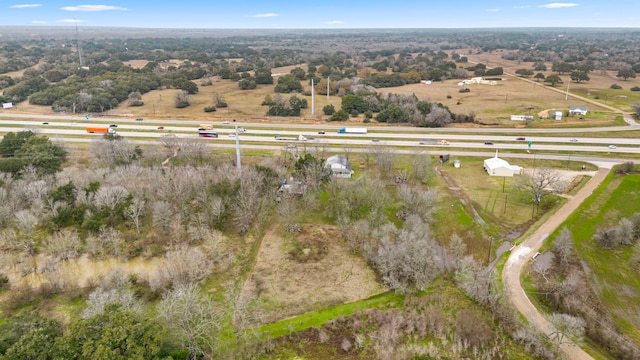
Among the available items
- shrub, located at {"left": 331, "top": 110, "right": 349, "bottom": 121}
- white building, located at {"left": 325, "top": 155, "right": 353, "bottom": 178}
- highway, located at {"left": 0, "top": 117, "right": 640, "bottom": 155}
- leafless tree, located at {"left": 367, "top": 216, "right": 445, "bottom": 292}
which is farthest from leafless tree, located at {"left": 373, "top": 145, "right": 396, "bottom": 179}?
shrub, located at {"left": 331, "top": 110, "right": 349, "bottom": 121}

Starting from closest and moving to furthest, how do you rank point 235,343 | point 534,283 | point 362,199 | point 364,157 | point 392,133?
point 235,343
point 534,283
point 362,199
point 364,157
point 392,133

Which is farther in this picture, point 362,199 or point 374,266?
point 362,199

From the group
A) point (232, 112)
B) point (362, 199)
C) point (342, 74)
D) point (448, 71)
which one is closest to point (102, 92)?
point (232, 112)

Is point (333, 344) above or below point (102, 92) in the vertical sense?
below

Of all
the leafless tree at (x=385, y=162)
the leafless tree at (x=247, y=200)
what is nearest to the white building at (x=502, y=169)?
the leafless tree at (x=385, y=162)

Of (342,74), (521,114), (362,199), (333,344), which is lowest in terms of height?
(333,344)

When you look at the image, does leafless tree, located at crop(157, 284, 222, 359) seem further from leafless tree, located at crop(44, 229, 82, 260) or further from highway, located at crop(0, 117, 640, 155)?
highway, located at crop(0, 117, 640, 155)

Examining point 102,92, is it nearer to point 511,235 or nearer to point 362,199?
point 362,199

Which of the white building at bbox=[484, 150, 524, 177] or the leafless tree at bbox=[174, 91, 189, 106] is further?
the leafless tree at bbox=[174, 91, 189, 106]
